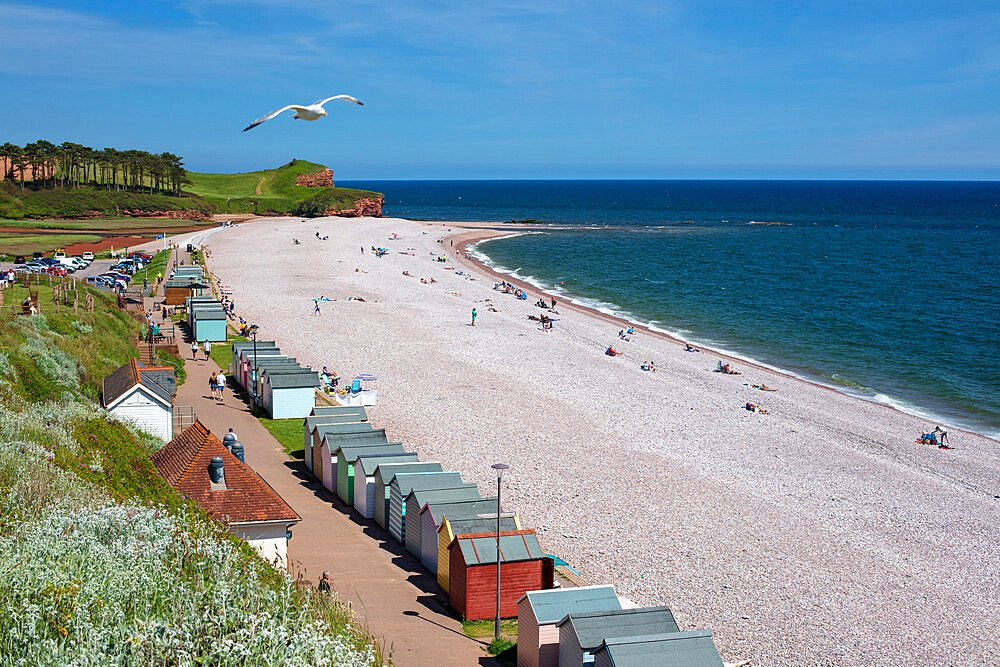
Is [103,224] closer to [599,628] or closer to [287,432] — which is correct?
[287,432]

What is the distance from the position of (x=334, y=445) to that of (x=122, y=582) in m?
14.5

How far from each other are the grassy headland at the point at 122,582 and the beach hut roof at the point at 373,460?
711 cm

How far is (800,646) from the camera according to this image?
16.1 meters

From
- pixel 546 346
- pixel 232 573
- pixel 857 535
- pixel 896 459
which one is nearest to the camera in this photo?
pixel 232 573

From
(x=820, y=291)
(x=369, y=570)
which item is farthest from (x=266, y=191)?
(x=369, y=570)

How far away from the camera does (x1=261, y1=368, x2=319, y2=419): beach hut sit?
28.3 m

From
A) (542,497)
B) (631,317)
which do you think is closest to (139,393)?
(542,497)

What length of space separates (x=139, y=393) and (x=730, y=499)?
16270mm

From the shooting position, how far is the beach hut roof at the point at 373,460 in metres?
20.7

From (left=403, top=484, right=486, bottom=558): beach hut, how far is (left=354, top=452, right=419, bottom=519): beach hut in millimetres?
1308

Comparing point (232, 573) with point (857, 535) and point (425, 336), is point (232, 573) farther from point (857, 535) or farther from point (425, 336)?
point (425, 336)

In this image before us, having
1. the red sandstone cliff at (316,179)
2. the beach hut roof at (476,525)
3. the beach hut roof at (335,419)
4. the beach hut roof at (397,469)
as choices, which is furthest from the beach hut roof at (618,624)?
the red sandstone cliff at (316,179)

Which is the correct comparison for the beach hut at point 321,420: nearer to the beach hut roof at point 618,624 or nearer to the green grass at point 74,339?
the green grass at point 74,339

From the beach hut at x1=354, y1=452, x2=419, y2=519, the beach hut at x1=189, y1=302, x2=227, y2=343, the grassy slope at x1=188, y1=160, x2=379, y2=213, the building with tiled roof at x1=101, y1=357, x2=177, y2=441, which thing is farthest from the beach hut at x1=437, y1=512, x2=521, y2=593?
the grassy slope at x1=188, y1=160, x2=379, y2=213
